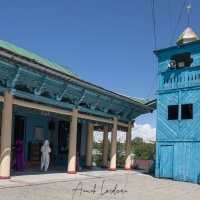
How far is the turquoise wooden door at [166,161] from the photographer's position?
1602cm

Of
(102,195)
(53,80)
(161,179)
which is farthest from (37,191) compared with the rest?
(161,179)

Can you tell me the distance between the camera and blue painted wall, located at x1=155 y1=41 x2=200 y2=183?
50.0ft

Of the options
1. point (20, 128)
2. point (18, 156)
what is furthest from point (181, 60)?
point (18, 156)

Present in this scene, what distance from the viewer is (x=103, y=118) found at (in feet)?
57.1

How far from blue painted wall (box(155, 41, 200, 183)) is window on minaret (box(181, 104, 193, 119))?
0.17m

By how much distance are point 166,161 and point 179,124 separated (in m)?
2.08

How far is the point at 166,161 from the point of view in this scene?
53.2 ft

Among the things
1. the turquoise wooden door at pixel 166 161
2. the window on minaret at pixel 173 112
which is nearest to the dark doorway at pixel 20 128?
the turquoise wooden door at pixel 166 161

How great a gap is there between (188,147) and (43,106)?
7.49m

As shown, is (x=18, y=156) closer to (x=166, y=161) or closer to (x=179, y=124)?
(x=166, y=161)

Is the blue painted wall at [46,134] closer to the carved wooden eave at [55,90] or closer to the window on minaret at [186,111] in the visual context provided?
the carved wooden eave at [55,90]

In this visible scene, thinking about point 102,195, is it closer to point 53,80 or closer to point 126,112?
point 53,80

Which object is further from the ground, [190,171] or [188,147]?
[188,147]

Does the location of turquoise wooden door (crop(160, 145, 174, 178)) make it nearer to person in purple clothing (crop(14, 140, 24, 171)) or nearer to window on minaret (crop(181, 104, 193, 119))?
window on minaret (crop(181, 104, 193, 119))
